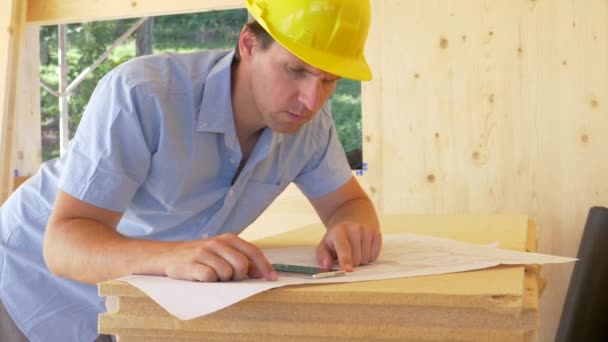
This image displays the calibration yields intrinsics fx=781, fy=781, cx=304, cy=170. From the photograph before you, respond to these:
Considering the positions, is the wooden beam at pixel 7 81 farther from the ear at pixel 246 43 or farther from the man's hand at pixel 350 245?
the man's hand at pixel 350 245

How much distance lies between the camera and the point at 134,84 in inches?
56.2

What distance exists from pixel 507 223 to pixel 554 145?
3.39 ft

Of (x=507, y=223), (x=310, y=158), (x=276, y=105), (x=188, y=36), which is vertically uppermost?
(x=188, y=36)

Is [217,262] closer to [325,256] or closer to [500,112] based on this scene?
[325,256]

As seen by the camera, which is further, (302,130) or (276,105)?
(302,130)

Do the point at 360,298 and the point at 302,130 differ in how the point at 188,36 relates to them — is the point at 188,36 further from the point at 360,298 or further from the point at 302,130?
the point at 360,298

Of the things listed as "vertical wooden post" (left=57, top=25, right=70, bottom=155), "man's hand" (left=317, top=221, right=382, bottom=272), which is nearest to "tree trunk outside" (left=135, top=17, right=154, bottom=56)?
"vertical wooden post" (left=57, top=25, right=70, bottom=155)

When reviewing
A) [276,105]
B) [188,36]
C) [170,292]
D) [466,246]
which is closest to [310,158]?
[276,105]

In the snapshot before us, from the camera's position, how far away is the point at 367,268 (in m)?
1.29

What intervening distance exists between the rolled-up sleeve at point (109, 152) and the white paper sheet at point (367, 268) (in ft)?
0.94

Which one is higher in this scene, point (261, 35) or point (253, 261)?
point (261, 35)

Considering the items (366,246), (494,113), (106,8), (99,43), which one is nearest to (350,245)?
(366,246)

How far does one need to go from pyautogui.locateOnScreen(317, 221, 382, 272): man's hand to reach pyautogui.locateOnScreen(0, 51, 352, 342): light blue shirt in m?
0.32

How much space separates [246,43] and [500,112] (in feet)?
5.88
